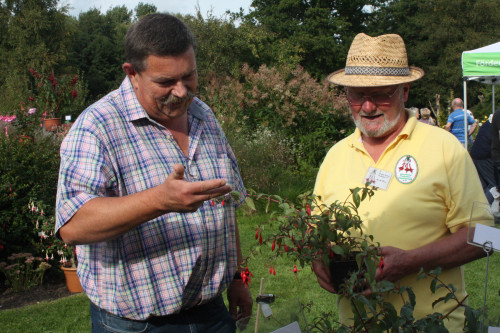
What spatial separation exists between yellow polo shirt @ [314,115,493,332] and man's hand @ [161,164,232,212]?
856 millimetres

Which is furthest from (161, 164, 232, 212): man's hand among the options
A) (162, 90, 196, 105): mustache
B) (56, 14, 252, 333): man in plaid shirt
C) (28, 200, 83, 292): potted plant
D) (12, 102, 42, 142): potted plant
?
(12, 102, 42, 142): potted plant

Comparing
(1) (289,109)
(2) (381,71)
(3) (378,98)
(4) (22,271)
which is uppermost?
(2) (381,71)

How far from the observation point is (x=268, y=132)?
10.3 m

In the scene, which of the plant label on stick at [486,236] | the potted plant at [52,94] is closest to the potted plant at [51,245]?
the potted plant at [52,94]

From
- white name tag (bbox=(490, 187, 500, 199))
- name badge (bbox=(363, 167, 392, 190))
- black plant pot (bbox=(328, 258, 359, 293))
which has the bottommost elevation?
white name tag (bbox=(490, 187, 500, 199))

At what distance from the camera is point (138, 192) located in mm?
1759

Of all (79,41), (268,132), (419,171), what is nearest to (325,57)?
(79,41)

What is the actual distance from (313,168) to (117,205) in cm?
835

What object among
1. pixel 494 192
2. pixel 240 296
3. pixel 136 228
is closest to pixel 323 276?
pixel 240 296

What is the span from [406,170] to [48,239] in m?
4.49

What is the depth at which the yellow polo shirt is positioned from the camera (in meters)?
2.09

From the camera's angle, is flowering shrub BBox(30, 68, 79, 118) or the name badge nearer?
the name badge

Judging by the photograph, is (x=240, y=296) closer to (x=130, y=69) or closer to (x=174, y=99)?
(x=174, y=99)

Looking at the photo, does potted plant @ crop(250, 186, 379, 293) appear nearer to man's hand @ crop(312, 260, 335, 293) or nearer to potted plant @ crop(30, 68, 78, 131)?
man's hand @ crop(312, 260, 335, 293)
